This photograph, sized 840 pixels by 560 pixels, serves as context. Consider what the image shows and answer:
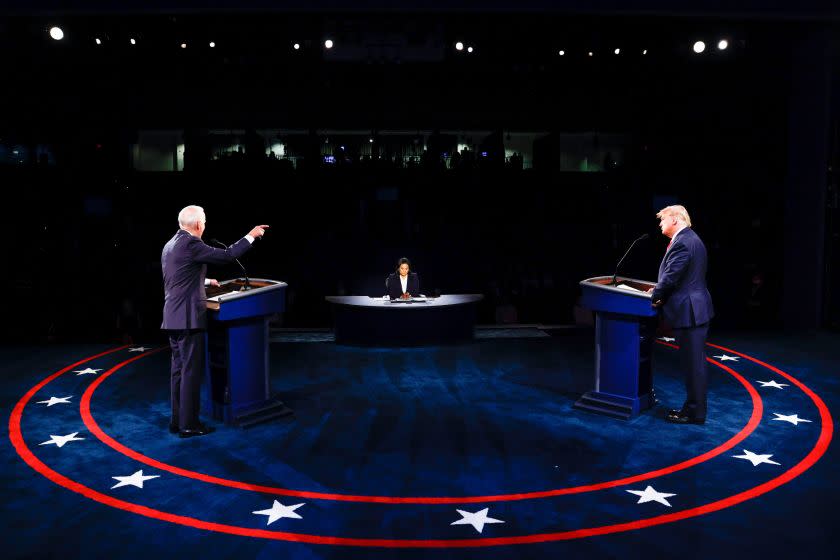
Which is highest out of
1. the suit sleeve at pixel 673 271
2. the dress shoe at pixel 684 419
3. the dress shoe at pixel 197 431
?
the suit sleeve at pixel 673 271

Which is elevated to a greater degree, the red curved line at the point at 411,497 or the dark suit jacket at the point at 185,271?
the dark suit jacket at the point at 185,271

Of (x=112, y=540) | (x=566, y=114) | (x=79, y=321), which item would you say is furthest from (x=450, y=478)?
(x=566, y=114)

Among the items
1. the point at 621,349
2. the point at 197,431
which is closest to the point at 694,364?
the point at 621,349

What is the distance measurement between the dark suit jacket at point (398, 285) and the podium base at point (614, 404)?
3678 mm

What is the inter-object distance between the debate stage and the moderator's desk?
4.75ft

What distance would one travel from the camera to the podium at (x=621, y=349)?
596cm

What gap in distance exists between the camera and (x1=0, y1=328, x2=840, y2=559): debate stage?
3.75m

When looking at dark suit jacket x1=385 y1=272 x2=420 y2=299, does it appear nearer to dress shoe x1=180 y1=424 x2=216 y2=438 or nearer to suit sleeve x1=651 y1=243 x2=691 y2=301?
dress shoe x1=180 y1=424 x2=216 y2=438

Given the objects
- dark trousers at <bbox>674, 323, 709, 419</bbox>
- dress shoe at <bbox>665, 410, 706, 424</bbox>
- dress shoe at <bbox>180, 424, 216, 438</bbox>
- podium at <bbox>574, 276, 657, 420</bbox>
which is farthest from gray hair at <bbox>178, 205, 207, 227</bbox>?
dress shoe at <bbox>665, 410, 706, 424</bbox>

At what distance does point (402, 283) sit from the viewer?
956 cm

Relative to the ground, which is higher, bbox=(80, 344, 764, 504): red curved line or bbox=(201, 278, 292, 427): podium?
bbox=(201, 278, 292, 427): podium

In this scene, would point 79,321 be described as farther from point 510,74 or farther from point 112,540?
point 510,74

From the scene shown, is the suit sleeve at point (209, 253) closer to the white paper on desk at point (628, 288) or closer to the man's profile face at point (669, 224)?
the white paper on desk at point (628, 288)

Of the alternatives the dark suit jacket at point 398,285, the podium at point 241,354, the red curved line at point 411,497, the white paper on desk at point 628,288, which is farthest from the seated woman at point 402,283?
the red curved line at point 411,497
